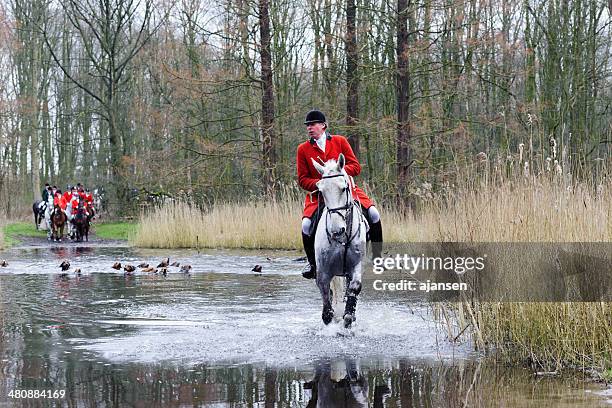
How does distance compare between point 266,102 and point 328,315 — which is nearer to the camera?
point 328,315

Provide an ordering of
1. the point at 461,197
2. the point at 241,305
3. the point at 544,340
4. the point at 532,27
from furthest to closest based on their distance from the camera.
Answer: the point at 532,27 → the point at 241,305 → the point at 461,197 → the point at 544,340

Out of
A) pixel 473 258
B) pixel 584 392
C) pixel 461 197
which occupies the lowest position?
pixel 584 392

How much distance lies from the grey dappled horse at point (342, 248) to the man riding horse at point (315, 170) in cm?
42

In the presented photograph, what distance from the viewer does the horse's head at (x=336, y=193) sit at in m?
9.00

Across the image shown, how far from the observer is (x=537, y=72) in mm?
32094

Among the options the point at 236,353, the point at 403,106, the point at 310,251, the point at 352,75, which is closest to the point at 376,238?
the point at 310,251

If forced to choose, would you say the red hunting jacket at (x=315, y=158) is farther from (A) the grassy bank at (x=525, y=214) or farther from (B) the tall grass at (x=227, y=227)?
(B) the tall grass at (x=227, y=227)

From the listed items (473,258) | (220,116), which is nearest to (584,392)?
(473,258)

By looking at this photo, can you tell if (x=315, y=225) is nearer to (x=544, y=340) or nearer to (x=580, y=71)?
(x=544, y=340)

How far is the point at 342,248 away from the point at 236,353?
70.0 inches

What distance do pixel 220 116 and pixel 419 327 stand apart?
30.6 meters

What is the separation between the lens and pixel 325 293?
9688 mm

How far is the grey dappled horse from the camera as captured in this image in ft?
30.1
